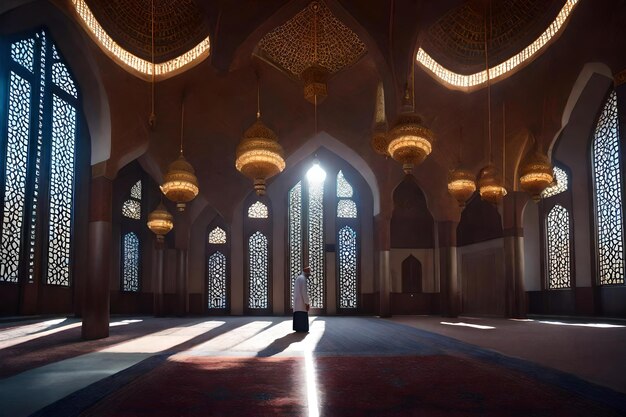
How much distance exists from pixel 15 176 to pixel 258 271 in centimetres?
613

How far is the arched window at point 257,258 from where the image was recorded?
13578mm

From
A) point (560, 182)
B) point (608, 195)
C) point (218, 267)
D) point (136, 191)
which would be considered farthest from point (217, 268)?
point (608, 195)

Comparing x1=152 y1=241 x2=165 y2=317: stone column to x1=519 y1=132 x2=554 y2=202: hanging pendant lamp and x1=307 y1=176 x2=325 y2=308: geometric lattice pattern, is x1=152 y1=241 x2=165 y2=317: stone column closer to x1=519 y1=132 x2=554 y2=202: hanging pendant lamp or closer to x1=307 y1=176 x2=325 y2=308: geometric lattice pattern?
x1=307 y1=176 x2=325 y2=308: geometric lattice pattern

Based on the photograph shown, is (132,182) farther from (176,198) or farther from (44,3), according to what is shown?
(44,3)

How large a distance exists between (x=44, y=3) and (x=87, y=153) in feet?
20.9

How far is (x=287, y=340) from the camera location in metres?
6.18

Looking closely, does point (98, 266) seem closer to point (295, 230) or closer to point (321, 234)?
point (295, 230)

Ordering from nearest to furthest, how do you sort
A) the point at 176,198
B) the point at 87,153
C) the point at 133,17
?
the point at 133,17
the point at 176,198
the point at 87,153

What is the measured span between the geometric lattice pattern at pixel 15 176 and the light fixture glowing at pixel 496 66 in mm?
7159

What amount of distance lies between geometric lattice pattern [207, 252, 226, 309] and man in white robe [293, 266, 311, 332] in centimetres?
667

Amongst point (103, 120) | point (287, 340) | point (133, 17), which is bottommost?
point (287, 340)

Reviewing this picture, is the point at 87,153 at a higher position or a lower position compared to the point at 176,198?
higher

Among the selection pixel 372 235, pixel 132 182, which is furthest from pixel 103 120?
pixel 372 235

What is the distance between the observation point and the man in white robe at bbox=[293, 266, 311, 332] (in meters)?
7.11
